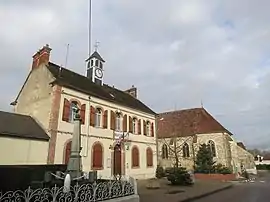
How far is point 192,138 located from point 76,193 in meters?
31.6

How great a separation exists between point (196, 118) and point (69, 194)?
33623mm

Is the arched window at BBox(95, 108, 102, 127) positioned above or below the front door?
above

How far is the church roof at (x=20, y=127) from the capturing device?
54.9 ft

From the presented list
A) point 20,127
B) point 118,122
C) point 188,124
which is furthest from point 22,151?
point 188,124

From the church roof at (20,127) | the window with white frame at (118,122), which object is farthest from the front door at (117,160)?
the church roof at (20,127)

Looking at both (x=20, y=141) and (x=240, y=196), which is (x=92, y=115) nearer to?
(x=20, y=141)

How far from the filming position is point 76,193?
7004 mm

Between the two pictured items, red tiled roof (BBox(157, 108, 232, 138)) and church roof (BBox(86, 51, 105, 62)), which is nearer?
church roof (BBox(86, 51, 105, 62))

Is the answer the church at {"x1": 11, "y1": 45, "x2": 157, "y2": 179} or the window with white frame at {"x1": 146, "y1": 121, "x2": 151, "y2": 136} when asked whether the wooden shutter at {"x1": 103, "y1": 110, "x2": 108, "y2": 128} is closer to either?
the church at {"x1": 11, "y1": 45, "x2": 157, "y2": 179}

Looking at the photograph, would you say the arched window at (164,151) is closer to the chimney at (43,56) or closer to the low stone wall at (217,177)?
the low stone wall at (217,177)

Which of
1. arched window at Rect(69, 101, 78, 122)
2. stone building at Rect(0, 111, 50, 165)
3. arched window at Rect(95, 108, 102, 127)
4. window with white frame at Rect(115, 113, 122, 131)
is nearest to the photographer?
stone building at Rect(0, 111, 50, 165)

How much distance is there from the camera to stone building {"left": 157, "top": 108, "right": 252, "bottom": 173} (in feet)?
114

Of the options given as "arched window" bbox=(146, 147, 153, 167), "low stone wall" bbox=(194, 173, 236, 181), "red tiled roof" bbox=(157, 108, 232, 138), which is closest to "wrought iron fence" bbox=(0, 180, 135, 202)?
"arched window" bbox=(146, 147, 153, 167)

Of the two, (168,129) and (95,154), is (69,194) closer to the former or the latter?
(95,154)
